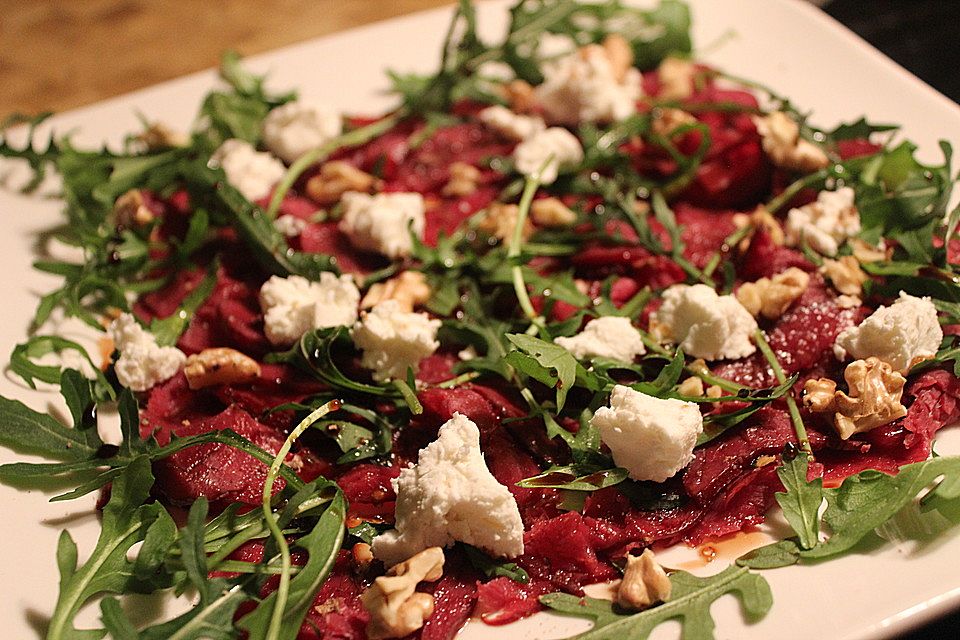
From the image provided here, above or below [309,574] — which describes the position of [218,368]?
above

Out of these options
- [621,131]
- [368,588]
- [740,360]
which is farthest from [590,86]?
[368,588]

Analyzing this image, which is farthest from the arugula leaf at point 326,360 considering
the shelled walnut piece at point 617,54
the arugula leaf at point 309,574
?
the shelled walnut piece at point 617,54

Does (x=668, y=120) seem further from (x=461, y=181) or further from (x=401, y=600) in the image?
(x=401, y=600)

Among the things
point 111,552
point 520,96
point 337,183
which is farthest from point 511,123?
point 111,552

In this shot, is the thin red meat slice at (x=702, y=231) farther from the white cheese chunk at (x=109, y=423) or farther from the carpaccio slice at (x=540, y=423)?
the white cheese chunk at (x=109, y=423)

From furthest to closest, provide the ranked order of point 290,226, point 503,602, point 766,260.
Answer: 1. point 290,226
2. point 766,260
3. point 503,602

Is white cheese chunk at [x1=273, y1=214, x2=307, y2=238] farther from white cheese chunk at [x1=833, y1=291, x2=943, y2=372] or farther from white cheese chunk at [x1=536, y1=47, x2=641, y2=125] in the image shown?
white cheese chunk at [x1=833, y1=291, x2=943, y2=372]

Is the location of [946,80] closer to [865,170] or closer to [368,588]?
[865,170]
